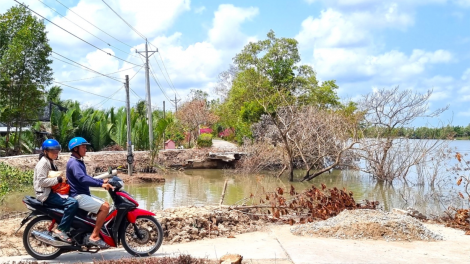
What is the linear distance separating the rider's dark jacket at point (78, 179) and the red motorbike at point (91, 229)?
25 cm

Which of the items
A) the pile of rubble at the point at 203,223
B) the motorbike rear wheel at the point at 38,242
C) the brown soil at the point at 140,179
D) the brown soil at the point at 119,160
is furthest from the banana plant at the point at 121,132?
the motorbike rear wheel at the point at 38,242

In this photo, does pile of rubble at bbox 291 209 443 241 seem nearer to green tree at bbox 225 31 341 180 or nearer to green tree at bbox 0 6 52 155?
green tree at bbox 0 6 52 155

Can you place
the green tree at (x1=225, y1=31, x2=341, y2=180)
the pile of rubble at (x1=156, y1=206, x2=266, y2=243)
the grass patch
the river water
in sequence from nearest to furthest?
the pile of rubble at (x1=156, y1=206, x2=266, y2=243)
the river water
the grass patch
the green tree at (x1=225, y1=31, x2=341, y2=180)

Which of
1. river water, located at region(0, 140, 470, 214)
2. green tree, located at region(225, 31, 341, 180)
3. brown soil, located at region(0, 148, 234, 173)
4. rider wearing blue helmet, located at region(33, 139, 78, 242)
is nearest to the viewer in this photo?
rider wearing blue helmet, located at region(33, 139, 78, 242)

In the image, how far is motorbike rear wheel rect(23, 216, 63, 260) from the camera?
6449 millimetres

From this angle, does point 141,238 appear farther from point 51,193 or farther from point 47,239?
point 51,193

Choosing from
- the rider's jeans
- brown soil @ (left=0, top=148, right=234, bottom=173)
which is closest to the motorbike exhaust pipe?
the rider's jeans

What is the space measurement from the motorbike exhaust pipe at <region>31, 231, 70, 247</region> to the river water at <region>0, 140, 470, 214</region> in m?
6.99

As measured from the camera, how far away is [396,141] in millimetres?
21203

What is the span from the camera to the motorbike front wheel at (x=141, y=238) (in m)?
6.66

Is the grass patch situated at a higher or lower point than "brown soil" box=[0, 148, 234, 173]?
lower

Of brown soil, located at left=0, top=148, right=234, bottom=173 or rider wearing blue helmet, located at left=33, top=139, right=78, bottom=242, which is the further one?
brown soil, located at left=0, top=148, right=234, bottom=173

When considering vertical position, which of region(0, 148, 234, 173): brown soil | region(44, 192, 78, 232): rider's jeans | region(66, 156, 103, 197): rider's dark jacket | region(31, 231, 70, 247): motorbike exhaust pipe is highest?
region(0, 148, 234, 173): brown soil

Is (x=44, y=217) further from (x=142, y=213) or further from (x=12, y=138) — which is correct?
(x=12, y=138)
